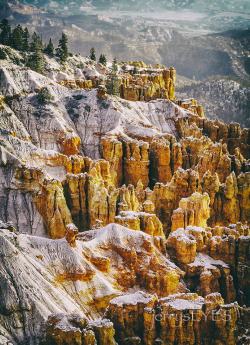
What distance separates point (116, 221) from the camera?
40000 mm

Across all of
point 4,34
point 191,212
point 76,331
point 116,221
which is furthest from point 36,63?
point 76,331

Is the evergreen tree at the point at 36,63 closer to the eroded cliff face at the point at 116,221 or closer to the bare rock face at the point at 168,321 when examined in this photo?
the eroded cliff face at the point at 116,221

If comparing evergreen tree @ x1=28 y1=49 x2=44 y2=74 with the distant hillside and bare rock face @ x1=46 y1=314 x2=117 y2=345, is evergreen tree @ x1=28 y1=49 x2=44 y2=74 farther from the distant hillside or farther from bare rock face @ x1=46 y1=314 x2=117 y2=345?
the distant hillside

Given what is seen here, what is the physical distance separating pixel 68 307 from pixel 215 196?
35.1 meters

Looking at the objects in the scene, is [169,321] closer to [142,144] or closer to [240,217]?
[240,217]

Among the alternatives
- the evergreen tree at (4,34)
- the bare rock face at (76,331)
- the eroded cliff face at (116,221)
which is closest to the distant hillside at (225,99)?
the eroded cliff face at (116,221)

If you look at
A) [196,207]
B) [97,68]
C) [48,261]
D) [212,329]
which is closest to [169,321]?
[212,329]

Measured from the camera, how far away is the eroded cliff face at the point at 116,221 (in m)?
27.1

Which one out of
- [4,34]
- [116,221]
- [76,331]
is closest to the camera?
[76,331]

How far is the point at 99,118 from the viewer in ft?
247

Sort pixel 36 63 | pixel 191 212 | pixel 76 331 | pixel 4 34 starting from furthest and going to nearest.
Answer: pixel 4 34, pixel 36 63, pixel 191 212, pixel 76 331

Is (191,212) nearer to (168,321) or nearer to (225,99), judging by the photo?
(168,321)

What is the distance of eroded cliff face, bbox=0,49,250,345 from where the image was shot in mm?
27062

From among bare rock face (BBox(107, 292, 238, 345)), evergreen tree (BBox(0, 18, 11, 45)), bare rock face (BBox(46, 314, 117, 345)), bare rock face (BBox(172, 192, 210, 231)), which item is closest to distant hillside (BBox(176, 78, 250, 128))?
evergreen tree (BBox(0, 18, 11, 45))
